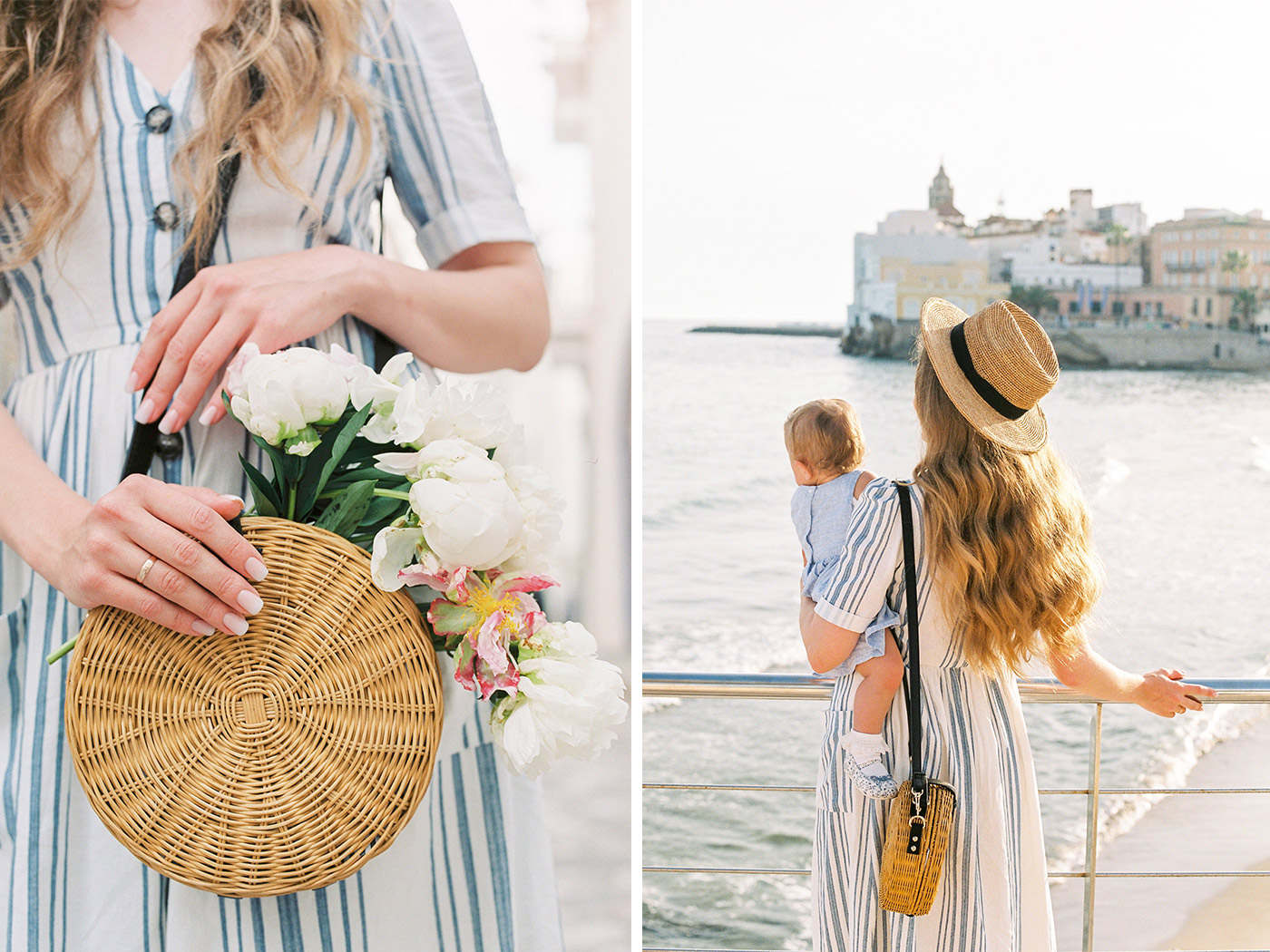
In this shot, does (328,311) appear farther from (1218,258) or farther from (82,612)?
(1218,258)

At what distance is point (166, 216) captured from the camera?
0.91m

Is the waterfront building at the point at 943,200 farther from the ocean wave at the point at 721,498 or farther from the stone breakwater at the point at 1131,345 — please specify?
the ocean wave at the point at 721,498

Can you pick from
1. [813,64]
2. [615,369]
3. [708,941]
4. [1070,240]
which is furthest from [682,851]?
[615,369]

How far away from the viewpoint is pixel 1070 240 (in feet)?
27.9

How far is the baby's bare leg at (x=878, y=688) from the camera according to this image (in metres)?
1.27

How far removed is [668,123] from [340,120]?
7956 mm

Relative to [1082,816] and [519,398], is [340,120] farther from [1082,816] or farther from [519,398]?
[1082,816]

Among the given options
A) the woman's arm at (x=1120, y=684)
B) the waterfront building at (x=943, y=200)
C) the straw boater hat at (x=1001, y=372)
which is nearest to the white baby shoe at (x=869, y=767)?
the woman's arm at (x=1120, y=684)

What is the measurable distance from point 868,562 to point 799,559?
9061 millimetres

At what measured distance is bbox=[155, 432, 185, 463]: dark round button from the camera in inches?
35.8

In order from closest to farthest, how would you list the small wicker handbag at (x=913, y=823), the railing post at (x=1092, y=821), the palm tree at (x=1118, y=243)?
the small wicker handbag at (x=913, y=823) → the railing post at (x=1092, y=821) → the palm tree at (x=1118, y=243)

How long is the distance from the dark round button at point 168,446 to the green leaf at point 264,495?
15 cm

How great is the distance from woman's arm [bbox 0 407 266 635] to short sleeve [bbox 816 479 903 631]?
2.67ft

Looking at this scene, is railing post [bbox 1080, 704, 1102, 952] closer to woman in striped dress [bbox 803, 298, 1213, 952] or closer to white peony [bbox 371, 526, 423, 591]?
woman in striped dress [bbox 803, 298, 1213, 952]
